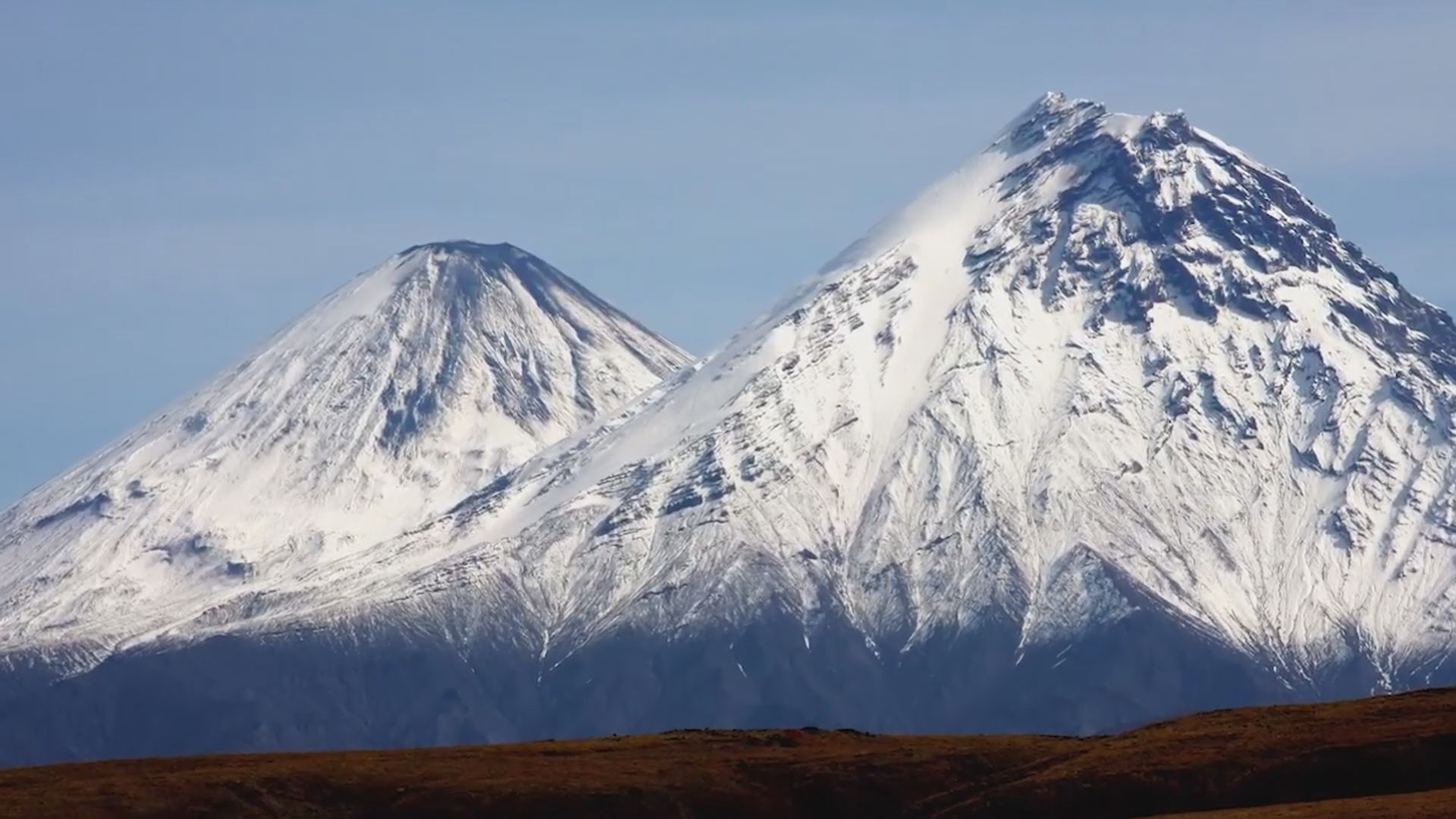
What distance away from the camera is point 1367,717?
15538 cm

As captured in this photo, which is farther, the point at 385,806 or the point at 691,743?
the point at 691,743

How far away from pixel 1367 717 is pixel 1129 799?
1748cm

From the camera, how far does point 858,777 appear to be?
153500 millimetres

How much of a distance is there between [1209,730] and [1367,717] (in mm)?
8568

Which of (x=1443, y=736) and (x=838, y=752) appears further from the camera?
(x=838, y=752)

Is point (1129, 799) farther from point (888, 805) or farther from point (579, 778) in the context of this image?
point (579, 778)

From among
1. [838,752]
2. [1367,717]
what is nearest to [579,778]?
[838,752]

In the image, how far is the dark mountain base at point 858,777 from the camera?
145 m

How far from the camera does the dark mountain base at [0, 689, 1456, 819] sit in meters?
145

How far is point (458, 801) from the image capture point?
14912 centimetres

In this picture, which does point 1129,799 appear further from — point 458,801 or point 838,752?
point 458,801

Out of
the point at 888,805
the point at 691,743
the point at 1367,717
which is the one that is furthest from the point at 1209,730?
the point at 691,743

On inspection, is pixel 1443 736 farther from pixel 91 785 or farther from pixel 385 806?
pixel 91 785

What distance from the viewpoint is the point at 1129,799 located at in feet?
478
